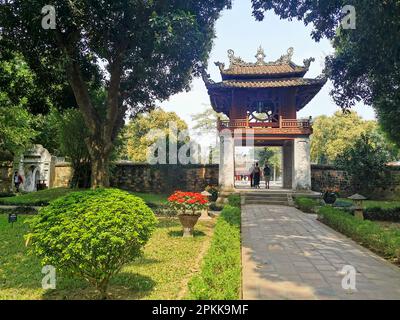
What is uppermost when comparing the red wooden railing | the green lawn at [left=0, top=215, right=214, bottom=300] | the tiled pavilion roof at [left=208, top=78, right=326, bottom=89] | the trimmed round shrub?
the tiled pavilion roof at [left=208, top=78, right=326, bottom=89]

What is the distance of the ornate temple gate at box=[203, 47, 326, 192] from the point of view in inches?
754

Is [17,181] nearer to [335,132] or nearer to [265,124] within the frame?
[265,124]

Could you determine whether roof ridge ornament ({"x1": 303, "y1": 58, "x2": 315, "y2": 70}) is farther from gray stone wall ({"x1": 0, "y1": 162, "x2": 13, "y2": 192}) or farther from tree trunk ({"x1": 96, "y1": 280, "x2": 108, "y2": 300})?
gray stone wall ({"x1": 0, "y1": 162, "x2": 13, "y2": 192})

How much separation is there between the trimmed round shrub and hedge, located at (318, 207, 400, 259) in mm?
5621

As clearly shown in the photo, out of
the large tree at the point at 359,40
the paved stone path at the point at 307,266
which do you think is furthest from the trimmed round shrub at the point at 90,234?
the large tree at the point at 359,40

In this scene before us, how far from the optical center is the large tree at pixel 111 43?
11312 millimetres

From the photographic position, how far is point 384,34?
845 centimetres

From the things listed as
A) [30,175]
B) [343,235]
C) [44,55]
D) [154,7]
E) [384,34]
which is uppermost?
[154,7]

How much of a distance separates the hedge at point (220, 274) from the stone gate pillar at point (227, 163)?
1189 cm

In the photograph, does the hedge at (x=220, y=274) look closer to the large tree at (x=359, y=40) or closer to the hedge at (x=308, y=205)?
the large tree at (x=359, y=40)

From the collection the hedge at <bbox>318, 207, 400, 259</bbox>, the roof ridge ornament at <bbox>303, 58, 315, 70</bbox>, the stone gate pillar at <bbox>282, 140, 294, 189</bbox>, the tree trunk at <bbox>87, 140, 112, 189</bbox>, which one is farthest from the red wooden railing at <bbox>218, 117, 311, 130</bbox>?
the hedge at <bbox>318, 207, 400, 259</bbox>
